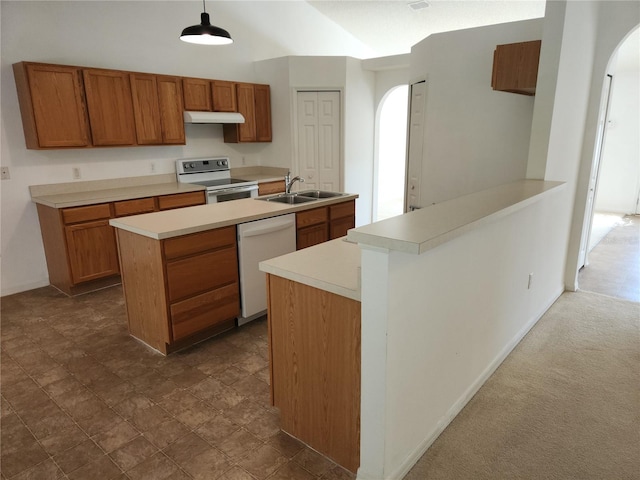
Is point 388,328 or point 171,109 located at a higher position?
point 171,109

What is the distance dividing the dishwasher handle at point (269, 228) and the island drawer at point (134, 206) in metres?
1.66

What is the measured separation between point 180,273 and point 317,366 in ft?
4.24

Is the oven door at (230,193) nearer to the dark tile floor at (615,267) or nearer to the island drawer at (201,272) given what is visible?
the island drawer at (201,272)

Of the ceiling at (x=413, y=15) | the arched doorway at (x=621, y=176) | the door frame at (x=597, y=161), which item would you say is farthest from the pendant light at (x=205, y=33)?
the arched doorway at (x=621, y=176)

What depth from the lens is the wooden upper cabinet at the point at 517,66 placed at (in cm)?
298

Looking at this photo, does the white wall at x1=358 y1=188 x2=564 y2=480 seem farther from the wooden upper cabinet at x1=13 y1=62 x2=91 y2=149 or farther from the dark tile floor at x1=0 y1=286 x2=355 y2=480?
the wooden upper cabinet at x1=13 y1=62 x2=91 y2=149

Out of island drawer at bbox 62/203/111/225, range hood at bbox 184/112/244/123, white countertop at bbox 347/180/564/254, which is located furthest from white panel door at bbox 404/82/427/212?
island drawer at bbox 62/203/111/225

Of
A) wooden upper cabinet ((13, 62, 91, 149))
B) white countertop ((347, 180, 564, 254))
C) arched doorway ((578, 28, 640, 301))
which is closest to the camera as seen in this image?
white countertop ((347, 180, 564, 254))

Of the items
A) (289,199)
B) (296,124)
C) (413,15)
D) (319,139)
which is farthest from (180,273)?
(413,15)

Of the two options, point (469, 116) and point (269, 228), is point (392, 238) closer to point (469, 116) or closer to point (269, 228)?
point (269, 228)

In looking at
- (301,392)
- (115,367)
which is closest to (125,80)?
(115,367)

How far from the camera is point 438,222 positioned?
167cm

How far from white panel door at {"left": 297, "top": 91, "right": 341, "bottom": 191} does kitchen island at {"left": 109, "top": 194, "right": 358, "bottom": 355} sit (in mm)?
2891

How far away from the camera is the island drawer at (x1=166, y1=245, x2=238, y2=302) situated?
268 centimetres
